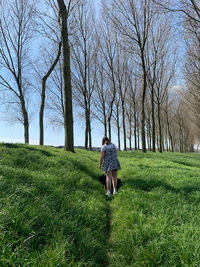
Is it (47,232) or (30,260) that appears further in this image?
(47,232)

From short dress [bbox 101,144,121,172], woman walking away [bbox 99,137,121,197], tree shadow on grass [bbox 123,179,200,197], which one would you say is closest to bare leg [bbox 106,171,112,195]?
woman walking away [bbox 99,137,121,197]

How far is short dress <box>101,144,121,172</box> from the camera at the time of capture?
505cm

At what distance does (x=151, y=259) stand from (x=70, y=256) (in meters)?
0.99

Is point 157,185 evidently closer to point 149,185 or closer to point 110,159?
point 149,185

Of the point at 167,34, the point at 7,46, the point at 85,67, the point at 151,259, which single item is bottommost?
the point at 151,259

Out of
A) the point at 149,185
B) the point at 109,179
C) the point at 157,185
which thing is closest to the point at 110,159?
the point at 109,179

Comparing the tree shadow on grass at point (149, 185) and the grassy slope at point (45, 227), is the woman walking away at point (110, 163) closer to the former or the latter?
the tree shadow on grass at point (149, 185)

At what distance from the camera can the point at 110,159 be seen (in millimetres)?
5148

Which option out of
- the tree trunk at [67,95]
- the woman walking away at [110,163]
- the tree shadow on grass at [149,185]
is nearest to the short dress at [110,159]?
the woman walking away at [110,163]

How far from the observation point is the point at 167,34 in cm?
1664

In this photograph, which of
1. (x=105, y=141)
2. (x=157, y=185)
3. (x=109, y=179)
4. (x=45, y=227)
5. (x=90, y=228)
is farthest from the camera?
(x=105, y=141)

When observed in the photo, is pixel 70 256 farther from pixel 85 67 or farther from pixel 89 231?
pixel 85 67

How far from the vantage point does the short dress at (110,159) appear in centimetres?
505

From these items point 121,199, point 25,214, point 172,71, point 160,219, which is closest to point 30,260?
point 25,214
